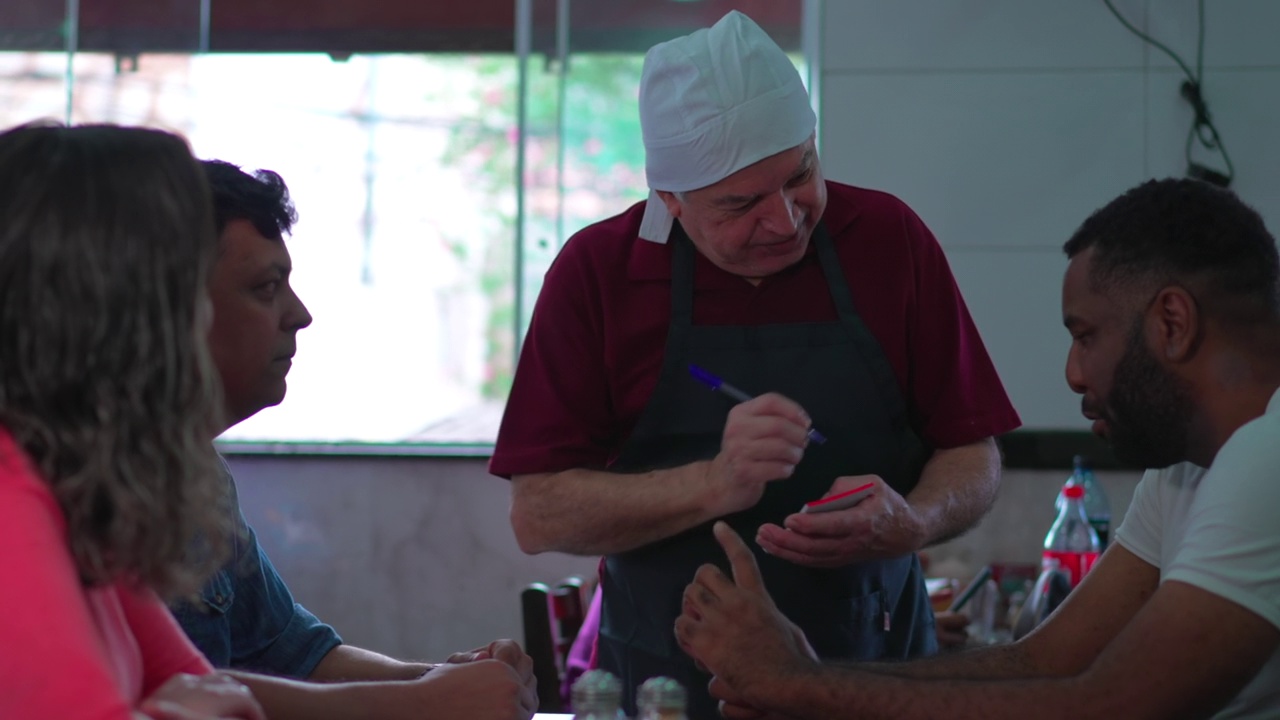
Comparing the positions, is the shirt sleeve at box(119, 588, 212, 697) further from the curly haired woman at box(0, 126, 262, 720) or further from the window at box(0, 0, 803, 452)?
the window at box(0, 0, 803, 452)

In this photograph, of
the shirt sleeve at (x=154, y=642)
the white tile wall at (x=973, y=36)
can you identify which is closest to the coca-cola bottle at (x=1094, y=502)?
the white tile wall at (x=973, y=36)

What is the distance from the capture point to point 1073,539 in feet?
9.87

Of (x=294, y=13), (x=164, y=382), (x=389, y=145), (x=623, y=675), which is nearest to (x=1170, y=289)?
(x=623, y=675)

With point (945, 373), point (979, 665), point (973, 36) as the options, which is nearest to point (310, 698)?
point (979, 665)

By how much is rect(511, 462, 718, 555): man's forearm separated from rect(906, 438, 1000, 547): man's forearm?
0.96 ft

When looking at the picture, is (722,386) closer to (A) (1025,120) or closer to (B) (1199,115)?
(A) (1025,120)

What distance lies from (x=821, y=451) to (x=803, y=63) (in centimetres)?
213

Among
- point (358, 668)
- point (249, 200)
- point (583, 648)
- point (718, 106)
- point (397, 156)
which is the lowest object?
point (583, 648)

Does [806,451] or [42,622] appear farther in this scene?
[806,451]

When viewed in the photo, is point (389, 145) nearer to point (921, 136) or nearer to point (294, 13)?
point (294, 13)

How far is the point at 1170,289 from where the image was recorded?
1.52m

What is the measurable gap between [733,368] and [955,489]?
1.15 feet

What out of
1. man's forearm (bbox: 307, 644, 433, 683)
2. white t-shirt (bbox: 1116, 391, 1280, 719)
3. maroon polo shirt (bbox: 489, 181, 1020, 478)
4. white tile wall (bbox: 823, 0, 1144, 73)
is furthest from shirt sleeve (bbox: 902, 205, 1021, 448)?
white tile wall (bbox: 823, 0, 1144, 73)

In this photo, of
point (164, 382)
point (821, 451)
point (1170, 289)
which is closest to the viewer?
point (164, 382)
